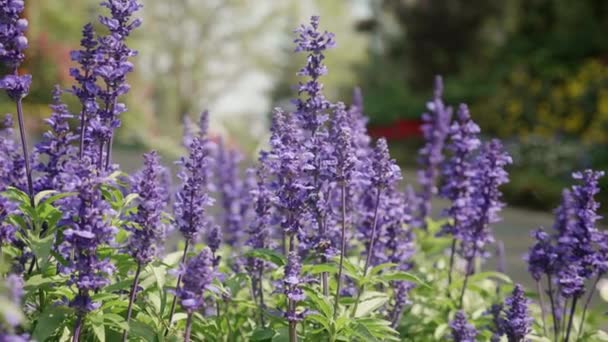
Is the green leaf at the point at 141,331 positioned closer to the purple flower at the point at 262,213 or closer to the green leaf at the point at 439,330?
the purple flower at the point at 262,213

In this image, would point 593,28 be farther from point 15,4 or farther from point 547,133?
point 15,4

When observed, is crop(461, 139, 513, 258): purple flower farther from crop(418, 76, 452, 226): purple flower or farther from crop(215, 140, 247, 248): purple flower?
crop(215, 140, 247, 248): purple flower

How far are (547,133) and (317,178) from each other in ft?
69.9

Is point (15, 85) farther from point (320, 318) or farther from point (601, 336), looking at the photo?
point (601, 336)

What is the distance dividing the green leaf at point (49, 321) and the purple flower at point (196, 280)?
0.65 m

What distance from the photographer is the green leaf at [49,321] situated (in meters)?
3.15

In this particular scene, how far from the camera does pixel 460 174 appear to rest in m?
5.00

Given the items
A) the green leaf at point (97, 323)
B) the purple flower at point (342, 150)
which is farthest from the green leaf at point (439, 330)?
the green leaf at point (97, 323)

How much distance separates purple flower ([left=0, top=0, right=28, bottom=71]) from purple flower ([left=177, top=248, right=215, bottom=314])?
1.30m

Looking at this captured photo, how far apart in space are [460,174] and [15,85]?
2.69 meters

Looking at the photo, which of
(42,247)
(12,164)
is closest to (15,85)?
(12,164)

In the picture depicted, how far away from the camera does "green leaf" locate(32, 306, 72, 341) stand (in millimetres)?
3146

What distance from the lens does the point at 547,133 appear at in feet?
78.0

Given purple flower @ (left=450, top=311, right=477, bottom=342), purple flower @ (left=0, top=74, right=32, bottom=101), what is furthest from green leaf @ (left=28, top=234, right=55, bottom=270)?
purple flower @ (left=450, top=311, right=477, bottom=342)
